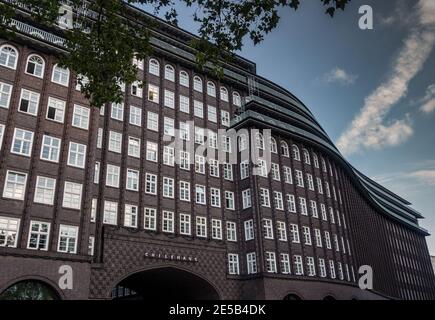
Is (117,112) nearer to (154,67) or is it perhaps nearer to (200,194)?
(154,67)

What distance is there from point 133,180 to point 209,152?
11.0m

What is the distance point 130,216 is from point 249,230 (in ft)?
46.0

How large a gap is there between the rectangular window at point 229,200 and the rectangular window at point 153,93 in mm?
→ 13427

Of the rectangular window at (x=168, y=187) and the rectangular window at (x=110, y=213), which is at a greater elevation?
the rectangular window at (x=168, y=187)

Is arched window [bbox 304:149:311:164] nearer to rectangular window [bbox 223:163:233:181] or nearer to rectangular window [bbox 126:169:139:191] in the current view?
rectangular window [bbox 223:163:233:181]

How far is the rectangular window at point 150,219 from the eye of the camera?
3691 centimetres

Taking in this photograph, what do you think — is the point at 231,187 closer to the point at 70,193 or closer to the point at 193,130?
the point at 193,130

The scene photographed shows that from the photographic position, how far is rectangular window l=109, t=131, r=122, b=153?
37688 mm

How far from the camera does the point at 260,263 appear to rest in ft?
133

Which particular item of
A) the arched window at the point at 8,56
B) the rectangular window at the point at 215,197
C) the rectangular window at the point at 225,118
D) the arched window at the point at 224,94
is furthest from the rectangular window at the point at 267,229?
the arched window at the point at 8,56

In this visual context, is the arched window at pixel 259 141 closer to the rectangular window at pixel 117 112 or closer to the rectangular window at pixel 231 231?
the rectangular window at pixel 231 231

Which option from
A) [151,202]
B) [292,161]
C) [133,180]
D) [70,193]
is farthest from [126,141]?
[292,161]

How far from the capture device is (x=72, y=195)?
31.5 metres

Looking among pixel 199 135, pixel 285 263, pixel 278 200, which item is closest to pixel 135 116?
pixel 199 135
